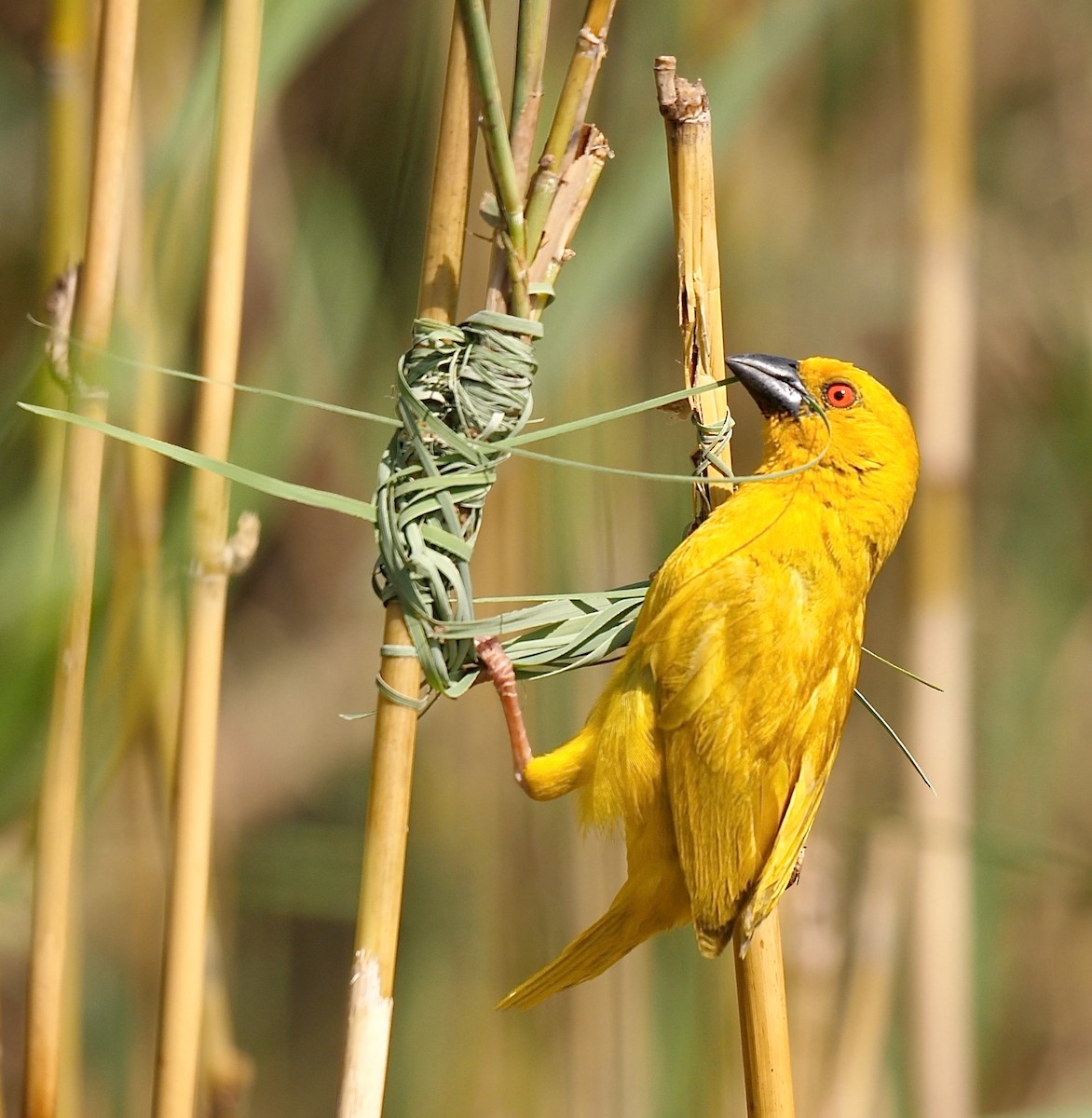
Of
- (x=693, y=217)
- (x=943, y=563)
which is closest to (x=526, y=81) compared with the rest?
(x=693, y=217)

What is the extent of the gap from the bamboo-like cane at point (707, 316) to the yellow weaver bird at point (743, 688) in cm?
20

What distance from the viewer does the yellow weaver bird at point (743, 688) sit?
1489 mm

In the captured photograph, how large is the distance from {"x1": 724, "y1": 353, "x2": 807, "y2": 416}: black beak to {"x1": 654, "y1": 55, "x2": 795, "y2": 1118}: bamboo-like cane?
0.19 m

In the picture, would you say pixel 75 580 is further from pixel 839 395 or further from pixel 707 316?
pixel 839 395

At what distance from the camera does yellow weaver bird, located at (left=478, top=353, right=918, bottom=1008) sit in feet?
4.89

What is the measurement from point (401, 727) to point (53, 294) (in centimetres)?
57

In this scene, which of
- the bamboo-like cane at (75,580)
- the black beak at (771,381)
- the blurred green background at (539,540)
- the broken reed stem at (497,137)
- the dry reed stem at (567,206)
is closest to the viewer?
the broken reed stem at (497,137)

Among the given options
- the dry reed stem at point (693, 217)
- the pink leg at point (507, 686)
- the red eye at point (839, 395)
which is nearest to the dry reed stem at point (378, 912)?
the pink leg at point (507, 686)

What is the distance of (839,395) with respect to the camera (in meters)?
1.57

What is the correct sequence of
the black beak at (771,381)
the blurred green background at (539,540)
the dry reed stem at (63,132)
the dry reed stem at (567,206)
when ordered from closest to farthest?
the dry reed stem at (567,206) < the dry reed stem at (63,132) < the black beak at (771,381) < the blurred green background at (539,540)

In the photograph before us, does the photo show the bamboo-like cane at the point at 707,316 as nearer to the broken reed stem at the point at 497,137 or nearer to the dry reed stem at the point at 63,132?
the broken reed stem at the point at 497,137

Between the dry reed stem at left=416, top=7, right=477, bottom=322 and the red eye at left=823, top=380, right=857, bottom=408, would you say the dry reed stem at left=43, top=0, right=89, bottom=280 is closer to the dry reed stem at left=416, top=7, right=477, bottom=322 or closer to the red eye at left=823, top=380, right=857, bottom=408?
the dry reed stem at left=416, top=7, right=477, bottom=322

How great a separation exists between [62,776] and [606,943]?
67 centimetres

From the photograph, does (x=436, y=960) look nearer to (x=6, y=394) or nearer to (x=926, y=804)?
(x=926, y=804)
